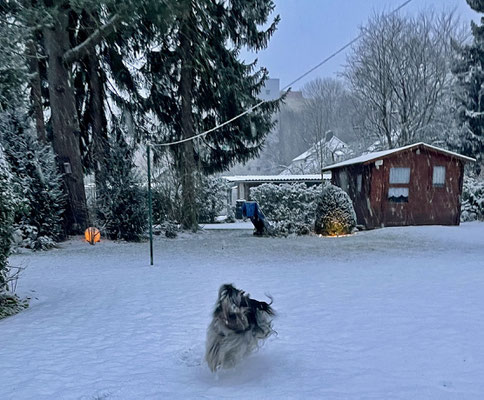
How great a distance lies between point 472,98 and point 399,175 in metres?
9.10

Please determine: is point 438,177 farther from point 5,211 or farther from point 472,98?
point 5,211

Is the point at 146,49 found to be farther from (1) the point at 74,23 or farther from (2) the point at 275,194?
(2) the point at 275,194

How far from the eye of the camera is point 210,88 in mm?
13891

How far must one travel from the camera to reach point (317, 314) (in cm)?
417

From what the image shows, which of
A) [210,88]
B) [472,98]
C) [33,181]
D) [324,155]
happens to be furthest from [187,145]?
[324,155]

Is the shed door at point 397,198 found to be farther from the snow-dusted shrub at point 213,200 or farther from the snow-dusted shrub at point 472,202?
the snow-dusted shrub at point 213,200

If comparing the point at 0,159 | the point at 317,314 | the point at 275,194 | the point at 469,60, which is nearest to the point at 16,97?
the point at 0,159

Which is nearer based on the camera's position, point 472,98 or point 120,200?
point 120,200

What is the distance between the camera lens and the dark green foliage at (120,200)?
1124 centimetres

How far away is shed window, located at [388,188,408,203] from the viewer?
46.9 feet

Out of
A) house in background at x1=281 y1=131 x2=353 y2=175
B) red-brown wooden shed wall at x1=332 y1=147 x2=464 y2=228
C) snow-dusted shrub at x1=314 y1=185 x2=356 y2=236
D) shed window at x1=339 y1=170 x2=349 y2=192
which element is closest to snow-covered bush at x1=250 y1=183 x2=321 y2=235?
shed window at x1=339 y1=170 x2=349 y2=192

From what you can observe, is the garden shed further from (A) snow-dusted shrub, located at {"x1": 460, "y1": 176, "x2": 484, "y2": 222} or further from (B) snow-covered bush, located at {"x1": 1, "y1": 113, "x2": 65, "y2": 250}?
(B) snow-covered bush, located at {"x1": 1, "y1": 113, "x2": 65, "y2": 250}

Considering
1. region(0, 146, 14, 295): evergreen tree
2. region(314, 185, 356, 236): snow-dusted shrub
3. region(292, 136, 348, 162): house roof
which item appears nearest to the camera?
region(0, 146, 14, 295): evergreen tree

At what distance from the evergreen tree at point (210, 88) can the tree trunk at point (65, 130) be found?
10.1 ft
